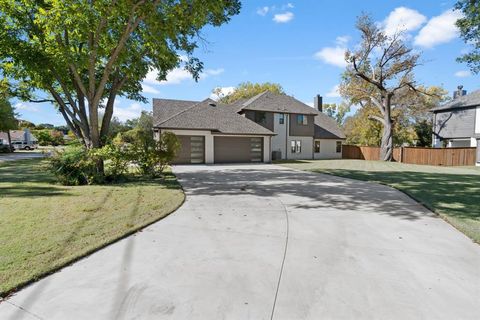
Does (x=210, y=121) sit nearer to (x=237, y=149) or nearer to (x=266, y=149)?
(x=237, y=149)

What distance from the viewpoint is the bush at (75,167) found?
1057 centimetres

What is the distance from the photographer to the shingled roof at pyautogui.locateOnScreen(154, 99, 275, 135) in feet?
68.9

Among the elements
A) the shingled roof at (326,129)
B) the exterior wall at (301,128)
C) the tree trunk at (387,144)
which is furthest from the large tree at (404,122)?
the exterior wall at (301,128)

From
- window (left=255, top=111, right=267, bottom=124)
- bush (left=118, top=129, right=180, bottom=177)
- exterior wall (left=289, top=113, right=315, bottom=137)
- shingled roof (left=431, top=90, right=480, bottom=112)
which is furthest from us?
exterior wall (left=289, top=113, right=315, bottom=137)

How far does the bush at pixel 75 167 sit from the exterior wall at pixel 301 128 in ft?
71.4

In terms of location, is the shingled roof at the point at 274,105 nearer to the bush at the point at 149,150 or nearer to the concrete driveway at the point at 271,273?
the bush at the point at 149,150

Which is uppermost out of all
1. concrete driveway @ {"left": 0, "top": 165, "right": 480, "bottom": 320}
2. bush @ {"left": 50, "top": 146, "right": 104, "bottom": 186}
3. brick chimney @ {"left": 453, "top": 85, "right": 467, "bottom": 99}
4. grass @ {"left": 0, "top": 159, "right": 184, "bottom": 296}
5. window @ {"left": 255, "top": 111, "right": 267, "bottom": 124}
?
brick chimney @ {"left": 453, "top": 85, "right": 467, "bottom": 99}

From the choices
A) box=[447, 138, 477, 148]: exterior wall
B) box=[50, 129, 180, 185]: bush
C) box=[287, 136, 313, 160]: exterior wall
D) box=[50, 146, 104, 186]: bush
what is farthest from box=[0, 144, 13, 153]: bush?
box=[447, 138, 477, 148]: exterior wall

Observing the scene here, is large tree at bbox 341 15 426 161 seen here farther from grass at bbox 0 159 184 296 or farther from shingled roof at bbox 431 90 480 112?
grass at bbox 0 159 184 296

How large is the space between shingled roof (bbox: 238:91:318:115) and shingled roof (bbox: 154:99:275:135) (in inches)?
104

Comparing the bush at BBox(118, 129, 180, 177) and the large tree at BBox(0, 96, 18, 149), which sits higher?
the large tree at BBox(0, 96, 18, 149)

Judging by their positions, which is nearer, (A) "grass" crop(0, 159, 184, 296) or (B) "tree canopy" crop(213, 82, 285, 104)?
(A) "grass" crop(0, 159, 184, 296)

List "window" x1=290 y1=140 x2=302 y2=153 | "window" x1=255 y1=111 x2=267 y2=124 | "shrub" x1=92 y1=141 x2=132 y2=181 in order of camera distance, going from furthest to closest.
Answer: "window" x1=290 y1=140 x2=302 y2=153, "window" x1=255 y1=111 x2=267 y2=124, "shrub" x1=92 y1=141 x2=132 y2=181

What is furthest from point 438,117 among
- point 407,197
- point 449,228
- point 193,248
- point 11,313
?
point 11,313
